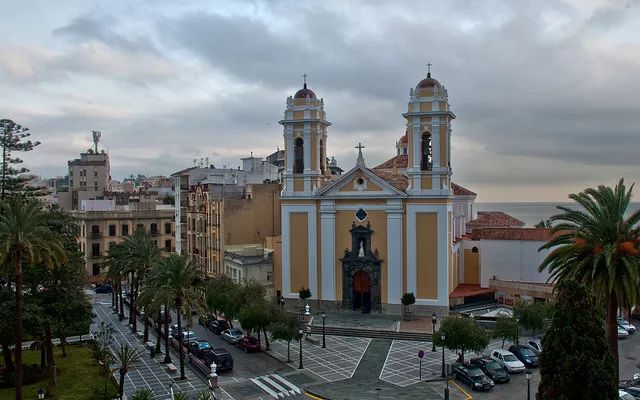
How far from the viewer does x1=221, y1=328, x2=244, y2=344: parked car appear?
127 ft

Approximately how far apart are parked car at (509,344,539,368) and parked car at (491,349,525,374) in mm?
777

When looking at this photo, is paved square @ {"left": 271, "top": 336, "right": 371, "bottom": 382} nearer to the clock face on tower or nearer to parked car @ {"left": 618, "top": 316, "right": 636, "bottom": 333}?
the clock face on tower

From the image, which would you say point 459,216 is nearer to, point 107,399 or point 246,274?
point 246,274

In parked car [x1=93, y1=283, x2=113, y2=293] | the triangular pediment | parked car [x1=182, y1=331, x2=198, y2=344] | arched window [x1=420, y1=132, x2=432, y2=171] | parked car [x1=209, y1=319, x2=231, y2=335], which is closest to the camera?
parked car [x1=182, y1=331, x2=198, y2=344]

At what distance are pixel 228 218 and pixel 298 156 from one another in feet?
38.8

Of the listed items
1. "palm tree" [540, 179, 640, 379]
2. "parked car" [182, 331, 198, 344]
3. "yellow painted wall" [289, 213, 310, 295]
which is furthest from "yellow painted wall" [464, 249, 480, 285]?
"palm tree" [540, 179, 640, 379]

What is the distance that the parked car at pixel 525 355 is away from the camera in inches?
1268

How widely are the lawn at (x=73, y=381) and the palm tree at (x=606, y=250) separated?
21750 mm

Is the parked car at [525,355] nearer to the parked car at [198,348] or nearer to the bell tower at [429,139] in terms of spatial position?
the bell tower at [429,139]

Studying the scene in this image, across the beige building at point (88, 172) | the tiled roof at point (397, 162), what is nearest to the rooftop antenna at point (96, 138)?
the beige building at point (88, 172)

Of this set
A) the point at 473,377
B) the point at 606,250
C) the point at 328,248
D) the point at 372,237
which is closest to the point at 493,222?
the point at 372,237

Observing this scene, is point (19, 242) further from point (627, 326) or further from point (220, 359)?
point (627, 326)

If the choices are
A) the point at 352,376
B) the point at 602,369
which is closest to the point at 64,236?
the point at 352,376

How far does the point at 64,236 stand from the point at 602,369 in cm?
2775
